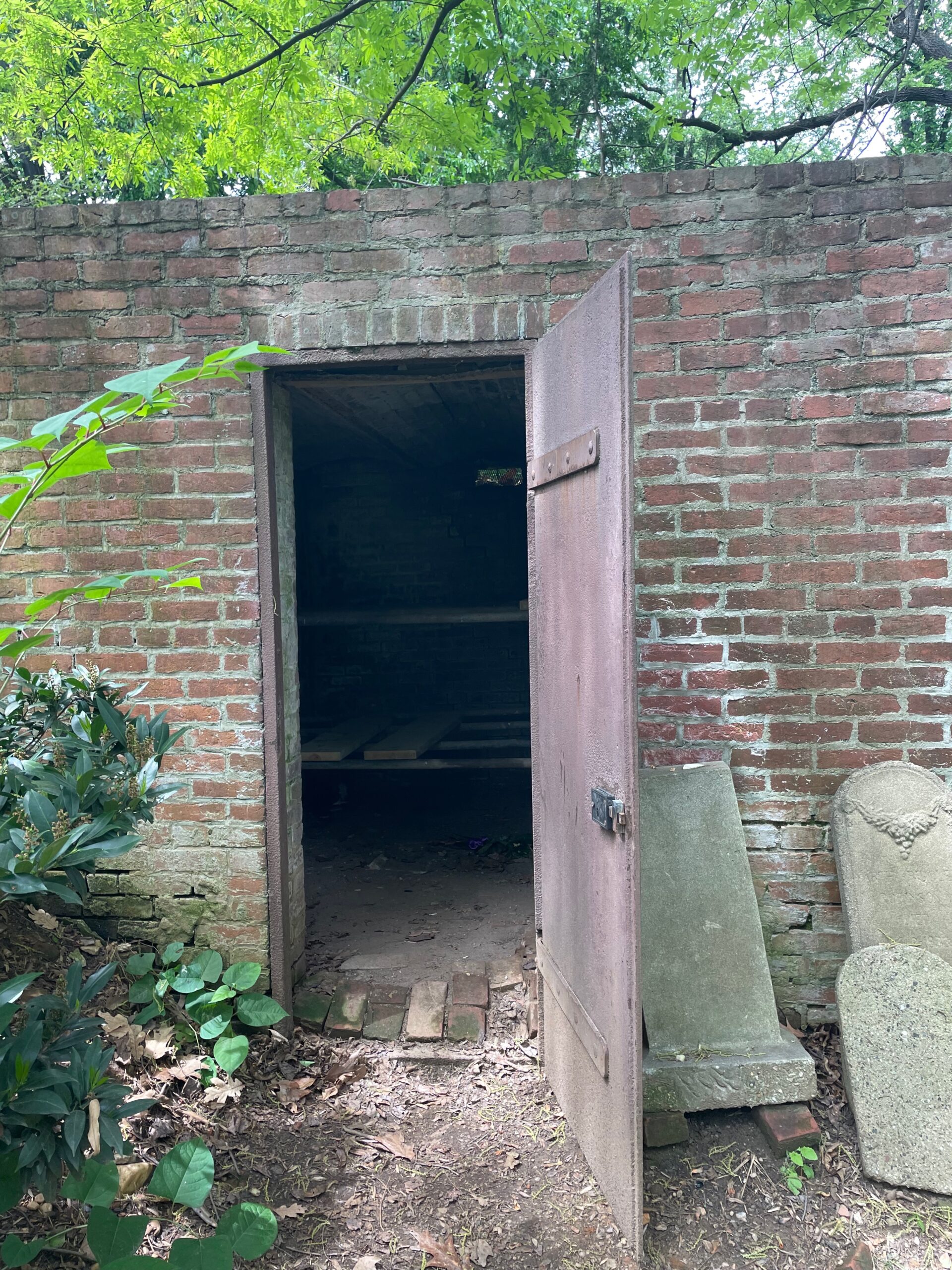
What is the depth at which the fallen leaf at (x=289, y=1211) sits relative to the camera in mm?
2424

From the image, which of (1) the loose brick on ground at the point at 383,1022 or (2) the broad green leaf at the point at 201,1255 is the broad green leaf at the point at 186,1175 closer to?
(2) the broad green leaf at the point at 201,1255

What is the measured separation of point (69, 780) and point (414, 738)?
392 centimetres

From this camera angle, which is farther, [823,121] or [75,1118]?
[823,121]

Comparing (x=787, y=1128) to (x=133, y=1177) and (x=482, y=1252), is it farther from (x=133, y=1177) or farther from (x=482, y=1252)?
(x=133, y=1177)

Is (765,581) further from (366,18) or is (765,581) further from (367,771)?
(366,18)

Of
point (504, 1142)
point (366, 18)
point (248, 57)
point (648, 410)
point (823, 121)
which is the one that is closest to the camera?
point (504, 1142)

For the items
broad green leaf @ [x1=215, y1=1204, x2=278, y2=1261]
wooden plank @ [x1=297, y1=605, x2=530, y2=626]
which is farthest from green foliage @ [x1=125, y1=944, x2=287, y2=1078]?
wooden plank @ [x1=297, y1=605, x2=530, y2=626]

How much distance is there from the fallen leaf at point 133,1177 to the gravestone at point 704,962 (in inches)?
60.7

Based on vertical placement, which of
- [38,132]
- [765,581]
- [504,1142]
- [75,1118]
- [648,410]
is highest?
[38,132]

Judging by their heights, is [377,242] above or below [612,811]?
above

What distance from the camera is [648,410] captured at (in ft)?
9.59

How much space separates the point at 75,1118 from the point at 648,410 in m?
2.64

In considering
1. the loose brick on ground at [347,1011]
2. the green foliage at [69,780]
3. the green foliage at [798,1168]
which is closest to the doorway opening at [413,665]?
the loose brick on ground at [347,1011]

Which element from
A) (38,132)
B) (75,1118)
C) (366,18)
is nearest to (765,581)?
(75,1118)
